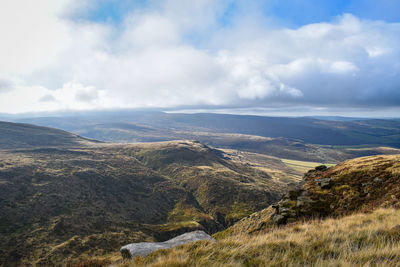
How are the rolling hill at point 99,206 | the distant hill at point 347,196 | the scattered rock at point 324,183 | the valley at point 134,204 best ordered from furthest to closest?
the rolling hill at point 99,206, the scattered rock at point 324,183, the valley at point 134,204, the distant hill at point 347,196

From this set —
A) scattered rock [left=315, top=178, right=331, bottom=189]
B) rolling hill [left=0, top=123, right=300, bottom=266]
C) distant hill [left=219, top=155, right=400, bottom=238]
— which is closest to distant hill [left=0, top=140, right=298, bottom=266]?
rolling hill [left=0, top=123, right=300, bottom=266]

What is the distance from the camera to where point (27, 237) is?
4731 cm

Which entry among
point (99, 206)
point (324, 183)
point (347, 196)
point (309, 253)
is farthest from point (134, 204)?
point (309, 253)

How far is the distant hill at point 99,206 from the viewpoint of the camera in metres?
46.0

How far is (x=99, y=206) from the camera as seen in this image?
75.2m

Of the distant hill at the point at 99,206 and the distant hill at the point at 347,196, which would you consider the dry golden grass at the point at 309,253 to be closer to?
the distant hill at the point at 347,196

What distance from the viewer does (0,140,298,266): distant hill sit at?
151ft

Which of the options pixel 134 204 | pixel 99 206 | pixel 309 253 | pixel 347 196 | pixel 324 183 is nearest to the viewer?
pixel 309 253

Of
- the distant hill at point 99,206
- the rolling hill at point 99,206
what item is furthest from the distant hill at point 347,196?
the distant hill at point 99,206

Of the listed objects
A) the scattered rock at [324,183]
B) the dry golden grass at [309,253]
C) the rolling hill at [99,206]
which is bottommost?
the rolling hill at [99,206]

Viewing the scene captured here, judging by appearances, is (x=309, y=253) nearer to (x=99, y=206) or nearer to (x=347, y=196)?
(x=347, y=196)

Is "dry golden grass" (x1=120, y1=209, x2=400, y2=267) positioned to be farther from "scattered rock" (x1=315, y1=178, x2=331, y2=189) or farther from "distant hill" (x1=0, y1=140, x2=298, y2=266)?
"distant hill" (x1=0, y1=140, x2=298, y2=266)

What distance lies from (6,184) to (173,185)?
73265 mm

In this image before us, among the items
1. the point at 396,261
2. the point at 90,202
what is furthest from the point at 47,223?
the point at 396,261
